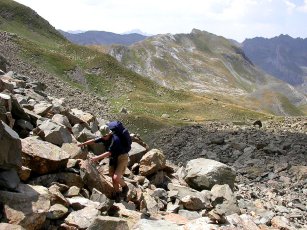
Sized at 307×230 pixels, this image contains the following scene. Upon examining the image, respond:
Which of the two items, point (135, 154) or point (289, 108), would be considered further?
point (289, 108)

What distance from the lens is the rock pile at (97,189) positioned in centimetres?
1313

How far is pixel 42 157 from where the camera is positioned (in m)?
15.4

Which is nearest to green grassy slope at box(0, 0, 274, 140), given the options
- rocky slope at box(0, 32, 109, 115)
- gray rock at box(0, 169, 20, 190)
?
rocky slope at box(0, 32, 109, 115)

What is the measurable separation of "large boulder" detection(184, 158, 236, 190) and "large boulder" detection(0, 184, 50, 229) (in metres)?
10.5

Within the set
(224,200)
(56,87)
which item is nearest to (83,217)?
(224,200)

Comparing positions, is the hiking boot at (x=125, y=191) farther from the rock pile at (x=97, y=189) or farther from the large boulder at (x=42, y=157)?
the large boulder at (x=42, y=157)

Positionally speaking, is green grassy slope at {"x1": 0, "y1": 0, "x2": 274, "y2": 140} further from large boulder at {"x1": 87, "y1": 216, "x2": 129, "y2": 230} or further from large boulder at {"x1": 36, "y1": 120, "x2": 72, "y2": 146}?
large boulder at {"x1": 87, "y1": 216, "x2": 129, "y2": 230}

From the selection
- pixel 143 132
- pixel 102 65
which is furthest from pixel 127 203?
pixel 102 65

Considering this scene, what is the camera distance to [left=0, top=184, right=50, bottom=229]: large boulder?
40.0ft

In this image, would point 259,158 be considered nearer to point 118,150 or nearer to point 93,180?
point 118,150

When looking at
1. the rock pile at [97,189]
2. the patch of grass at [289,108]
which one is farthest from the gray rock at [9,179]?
the patch of grass at [289,108]

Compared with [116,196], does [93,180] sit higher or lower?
higher

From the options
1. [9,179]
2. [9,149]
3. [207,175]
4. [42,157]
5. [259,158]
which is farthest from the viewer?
[259,158]

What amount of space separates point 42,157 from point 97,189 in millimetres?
2577
